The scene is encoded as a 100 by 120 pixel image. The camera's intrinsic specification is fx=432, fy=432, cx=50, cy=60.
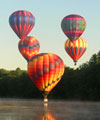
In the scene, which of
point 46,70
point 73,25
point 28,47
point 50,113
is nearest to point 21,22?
point 28,47

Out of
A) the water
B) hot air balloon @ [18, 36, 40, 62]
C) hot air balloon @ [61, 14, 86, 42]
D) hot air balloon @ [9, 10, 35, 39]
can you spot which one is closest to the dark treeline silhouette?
hot air balloon @ [61, 14, 86, 42]

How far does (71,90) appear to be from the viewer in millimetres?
100500

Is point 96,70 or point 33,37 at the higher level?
point 33,37

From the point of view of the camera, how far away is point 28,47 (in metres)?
97.6

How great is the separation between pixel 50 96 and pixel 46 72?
35.5m

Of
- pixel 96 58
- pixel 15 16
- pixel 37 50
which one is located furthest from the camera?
pixel 96 58

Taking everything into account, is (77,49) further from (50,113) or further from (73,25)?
(50,113)

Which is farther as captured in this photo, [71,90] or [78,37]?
[71,90]

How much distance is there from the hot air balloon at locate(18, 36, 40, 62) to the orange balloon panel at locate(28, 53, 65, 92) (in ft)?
82.8

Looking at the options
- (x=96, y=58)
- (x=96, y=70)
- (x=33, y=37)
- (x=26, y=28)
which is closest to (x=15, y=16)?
(x=26, y=28)

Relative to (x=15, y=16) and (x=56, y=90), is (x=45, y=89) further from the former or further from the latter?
(x=56, y=90)

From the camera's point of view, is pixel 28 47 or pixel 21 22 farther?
pixel 28 47

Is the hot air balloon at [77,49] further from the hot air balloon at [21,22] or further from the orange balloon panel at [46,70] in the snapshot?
the orange balloon panel at [46,70]

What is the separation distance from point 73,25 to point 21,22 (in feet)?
45.2
